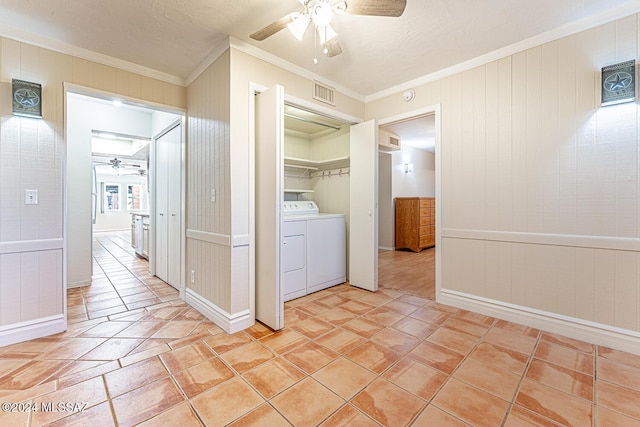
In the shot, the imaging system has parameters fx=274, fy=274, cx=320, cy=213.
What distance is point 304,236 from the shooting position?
127 inches

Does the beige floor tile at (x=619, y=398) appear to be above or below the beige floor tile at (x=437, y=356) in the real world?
below

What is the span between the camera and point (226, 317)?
7.80 ft

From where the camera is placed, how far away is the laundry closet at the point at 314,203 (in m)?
3.16

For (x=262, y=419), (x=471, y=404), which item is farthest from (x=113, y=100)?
(x=471, y=404)

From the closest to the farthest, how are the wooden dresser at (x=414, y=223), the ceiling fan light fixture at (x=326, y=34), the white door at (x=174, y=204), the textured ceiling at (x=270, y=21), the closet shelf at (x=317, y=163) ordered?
the ceiling fan light fixture at (x=326, y=34)
the textured ceiling at (x=270, y=21)
the white door at (x=174, y=204)
the closet shelf at (x=317, y=163)
the wooden dresser at (x=414, y=223)

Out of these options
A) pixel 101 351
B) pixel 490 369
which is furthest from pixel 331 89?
pixel 101 351

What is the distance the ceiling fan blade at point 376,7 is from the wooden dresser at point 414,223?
518 cm

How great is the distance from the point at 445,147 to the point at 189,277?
3.14 m

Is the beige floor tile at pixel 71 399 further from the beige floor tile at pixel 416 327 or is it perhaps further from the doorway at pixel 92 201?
the beige floor tile at pixel 416 327

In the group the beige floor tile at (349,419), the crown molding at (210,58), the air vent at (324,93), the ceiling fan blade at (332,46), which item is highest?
the crown molding at (210,58)

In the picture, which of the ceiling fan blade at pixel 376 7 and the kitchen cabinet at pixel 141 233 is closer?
the ceiling fan blade at pixel 376 7

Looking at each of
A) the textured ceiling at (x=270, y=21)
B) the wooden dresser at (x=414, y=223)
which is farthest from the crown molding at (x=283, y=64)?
the wooden dresser at (x=414, y=223)

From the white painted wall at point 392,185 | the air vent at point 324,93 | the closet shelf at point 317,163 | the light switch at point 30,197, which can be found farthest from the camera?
the white painted wall at point 392,185

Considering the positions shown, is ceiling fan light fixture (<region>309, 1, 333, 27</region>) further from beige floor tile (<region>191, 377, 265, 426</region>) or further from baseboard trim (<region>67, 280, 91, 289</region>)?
baseboard trim (<region>67, 280, 91, 289</region>)
